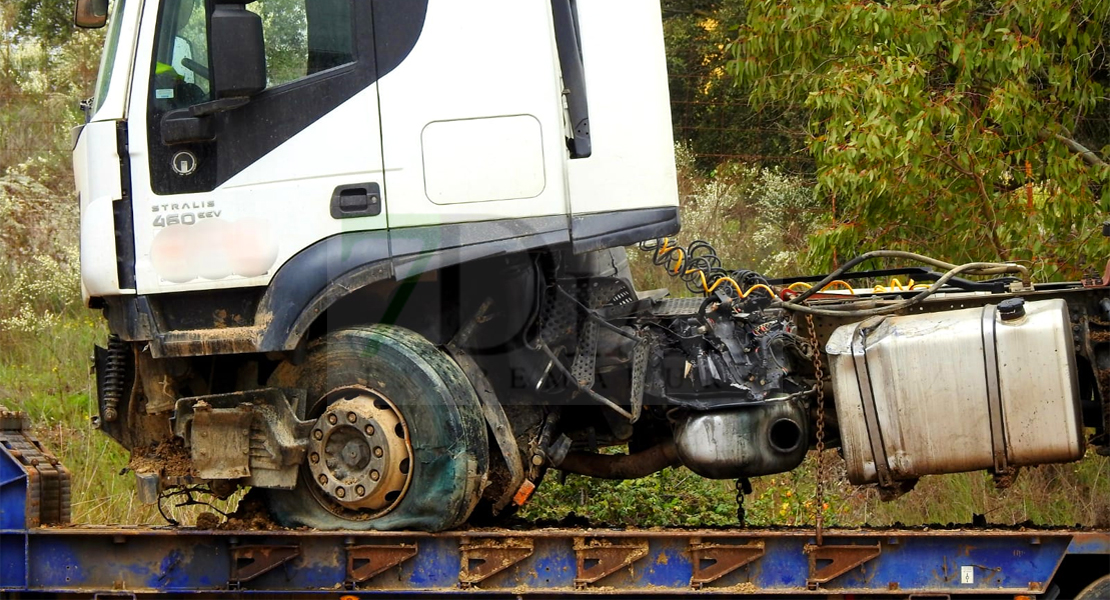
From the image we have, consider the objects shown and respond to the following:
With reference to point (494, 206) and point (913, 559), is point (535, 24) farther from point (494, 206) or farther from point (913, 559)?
point (913, 559)

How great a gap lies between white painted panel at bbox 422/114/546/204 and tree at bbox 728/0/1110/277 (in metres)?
2.25

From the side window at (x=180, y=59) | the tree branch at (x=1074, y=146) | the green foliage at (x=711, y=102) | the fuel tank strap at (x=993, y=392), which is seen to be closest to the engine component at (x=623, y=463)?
the fuel tank strap at (x=993, y=392)

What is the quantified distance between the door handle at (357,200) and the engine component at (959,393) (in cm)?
187

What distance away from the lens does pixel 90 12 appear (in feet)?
17.7

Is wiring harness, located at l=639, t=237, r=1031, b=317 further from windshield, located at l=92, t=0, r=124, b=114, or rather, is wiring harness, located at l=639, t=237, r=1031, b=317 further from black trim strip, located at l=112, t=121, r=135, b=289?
windshield, located at l=92, t=0, r=124, b=114

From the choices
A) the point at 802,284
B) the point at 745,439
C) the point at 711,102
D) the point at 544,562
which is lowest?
the point at 544,562

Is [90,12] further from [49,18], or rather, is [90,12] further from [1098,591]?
[49,18]

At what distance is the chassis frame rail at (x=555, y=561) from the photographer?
4.65 m

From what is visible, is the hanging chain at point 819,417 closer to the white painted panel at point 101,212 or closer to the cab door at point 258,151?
the cab door at point 258,151

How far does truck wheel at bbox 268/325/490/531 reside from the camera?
4719 mm

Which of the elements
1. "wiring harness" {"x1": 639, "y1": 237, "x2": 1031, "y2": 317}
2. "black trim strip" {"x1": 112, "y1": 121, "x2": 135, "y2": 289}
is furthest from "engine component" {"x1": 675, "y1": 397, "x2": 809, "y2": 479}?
"black trim strip" {"x1": 112, "y1": 121, "x2": 135, "y2": 289}

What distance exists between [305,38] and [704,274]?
6.90ft

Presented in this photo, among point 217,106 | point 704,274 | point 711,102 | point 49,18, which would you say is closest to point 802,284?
point 704,274

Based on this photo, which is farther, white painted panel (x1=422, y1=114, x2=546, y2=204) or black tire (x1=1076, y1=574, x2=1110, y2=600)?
white painted panel (x1=422, y1=114, x2=546, y2=204)
